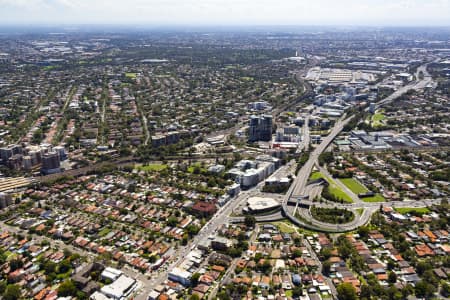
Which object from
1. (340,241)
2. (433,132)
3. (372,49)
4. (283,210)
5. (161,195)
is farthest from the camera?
(372,49)

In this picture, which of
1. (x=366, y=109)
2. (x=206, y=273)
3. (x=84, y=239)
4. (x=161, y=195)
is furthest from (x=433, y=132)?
(x=84, y=239)

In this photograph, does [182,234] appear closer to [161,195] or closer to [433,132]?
[161,195]

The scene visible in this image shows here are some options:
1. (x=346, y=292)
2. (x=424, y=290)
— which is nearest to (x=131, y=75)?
(x=346, y=292)

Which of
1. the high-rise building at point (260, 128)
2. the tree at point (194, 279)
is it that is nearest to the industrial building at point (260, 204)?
the tree at point (194, 279)

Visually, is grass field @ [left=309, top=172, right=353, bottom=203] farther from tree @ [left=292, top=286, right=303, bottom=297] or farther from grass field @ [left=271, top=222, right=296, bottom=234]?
tree @ [left=292, top=286, right=303, bottom=297]

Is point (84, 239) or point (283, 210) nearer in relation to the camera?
point (84, 239)

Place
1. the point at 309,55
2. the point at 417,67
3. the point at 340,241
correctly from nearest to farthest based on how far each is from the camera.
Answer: the point at 340,241, the point at 417,67, the point at 309,55
